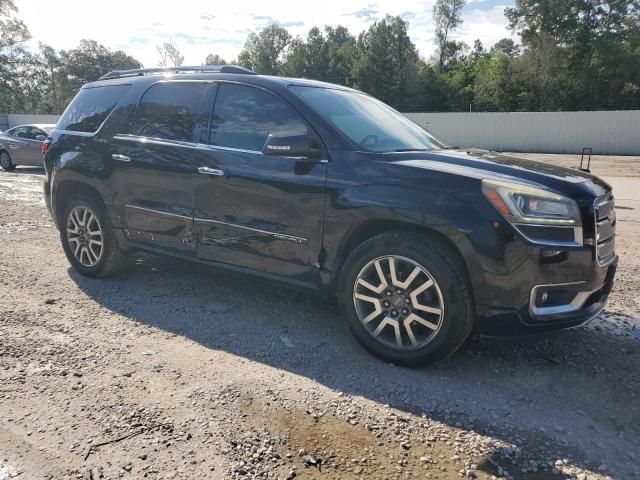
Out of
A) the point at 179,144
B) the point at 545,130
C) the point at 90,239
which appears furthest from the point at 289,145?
the point at 545,130

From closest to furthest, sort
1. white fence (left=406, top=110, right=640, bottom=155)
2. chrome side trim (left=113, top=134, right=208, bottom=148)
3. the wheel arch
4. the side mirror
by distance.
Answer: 1. the wheel arch
2. the side mirror
3. chrome side trim (left=113, top=134, right=208, bottom=148)
4. white fence (left=406, top=110, right=640, bottom=155)

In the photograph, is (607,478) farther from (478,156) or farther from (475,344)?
(478,156)

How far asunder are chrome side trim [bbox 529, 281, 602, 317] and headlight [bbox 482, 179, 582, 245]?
27 centimetres

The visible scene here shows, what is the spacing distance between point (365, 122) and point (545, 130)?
3095 centimetres

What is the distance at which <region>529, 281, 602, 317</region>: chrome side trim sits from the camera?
9.70ft

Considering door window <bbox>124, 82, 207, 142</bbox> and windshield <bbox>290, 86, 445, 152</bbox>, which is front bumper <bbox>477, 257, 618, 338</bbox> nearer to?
windshield <bbox>290, 86, 445, 152</bbox>

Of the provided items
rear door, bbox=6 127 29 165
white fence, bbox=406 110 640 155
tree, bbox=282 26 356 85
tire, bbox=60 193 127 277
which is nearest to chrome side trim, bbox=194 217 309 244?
tire, bbox=60 193 127 277

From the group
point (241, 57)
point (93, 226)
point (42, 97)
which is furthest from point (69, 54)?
point (93, 226)

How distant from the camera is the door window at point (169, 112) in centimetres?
427

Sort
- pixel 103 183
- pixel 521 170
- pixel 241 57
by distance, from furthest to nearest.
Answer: pixel 241 57, pixel 103 183, pixel 521 170

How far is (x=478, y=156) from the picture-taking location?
3.74 meters

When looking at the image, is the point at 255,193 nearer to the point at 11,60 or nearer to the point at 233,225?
the point at 233,225

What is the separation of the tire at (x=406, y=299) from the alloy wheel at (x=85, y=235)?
106 inches

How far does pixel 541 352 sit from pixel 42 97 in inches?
3253
